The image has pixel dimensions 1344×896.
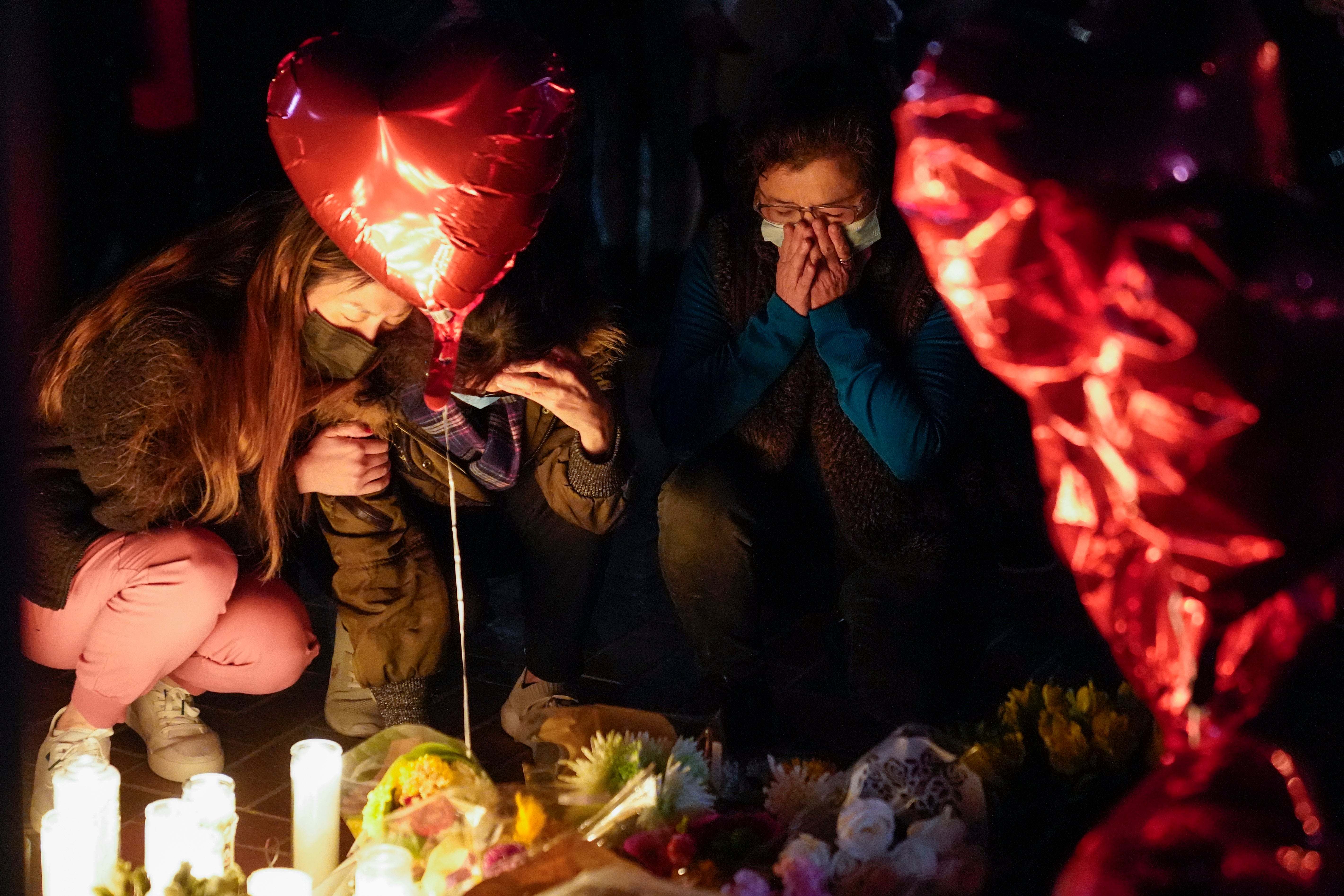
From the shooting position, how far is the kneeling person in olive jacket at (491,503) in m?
2.19

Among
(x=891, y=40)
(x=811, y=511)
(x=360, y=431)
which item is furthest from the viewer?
(x=891, y=40)

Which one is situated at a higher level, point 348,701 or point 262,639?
point 262,639

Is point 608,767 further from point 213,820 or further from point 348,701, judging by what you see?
point 348,701

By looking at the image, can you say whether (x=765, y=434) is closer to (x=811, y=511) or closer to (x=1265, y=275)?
(x=811, y=511)

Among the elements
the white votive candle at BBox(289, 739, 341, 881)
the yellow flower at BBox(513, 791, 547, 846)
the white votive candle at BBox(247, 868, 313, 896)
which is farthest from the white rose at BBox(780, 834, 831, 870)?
the white votive candle at BBox(289, 739, 341, 881)

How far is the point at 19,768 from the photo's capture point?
1.19 m

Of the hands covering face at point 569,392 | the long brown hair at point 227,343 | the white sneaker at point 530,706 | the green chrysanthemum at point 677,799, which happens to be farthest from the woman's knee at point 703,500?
the green chrysanthemum at point 677,799

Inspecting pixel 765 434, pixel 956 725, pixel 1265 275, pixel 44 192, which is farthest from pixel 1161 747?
pixel 44 192

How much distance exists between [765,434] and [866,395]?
211 millimetres

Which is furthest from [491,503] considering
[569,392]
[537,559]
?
[569,392]

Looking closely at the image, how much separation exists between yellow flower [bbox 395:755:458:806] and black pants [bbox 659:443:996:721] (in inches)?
27.7

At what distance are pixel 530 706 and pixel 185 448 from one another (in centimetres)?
77

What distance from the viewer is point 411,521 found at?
2.37 m

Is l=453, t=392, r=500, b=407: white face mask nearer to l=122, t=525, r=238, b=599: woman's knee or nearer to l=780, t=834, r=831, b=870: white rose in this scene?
l=122, t=525, r=238, b=599: woman's knee
